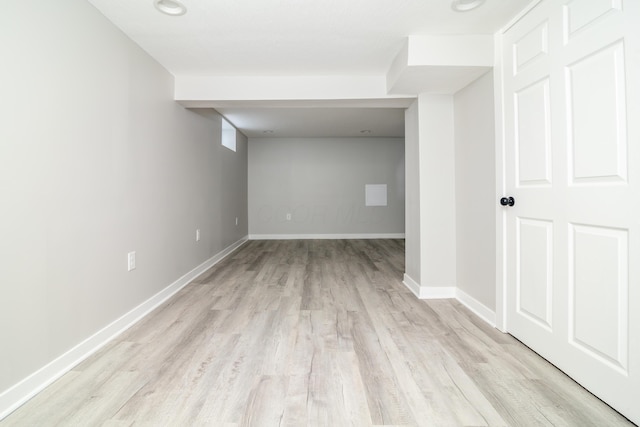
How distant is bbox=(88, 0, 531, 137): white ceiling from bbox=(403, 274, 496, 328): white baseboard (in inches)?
74.8

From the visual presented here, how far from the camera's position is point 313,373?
1648 mm

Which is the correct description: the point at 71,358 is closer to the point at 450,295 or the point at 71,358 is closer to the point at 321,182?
the point at 450,295

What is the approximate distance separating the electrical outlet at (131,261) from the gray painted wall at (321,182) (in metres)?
4.60

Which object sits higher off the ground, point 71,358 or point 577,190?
point 577,190

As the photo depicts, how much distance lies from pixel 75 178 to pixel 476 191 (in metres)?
2.57

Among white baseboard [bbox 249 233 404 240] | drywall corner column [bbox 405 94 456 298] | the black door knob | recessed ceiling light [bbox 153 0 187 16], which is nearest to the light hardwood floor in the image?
drywall corner column [bbox 405 94 456 298]

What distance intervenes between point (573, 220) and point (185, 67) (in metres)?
2.95

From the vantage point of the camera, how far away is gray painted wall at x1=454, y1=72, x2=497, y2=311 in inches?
91.0

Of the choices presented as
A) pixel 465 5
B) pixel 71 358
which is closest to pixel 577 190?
pixel 465 5

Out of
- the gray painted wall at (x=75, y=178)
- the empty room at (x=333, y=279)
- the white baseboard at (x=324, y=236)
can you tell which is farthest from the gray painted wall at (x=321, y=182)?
the gray painted wall at (x=75, y=178)

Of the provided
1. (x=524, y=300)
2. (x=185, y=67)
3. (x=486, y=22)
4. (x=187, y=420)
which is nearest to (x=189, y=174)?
(x=185, y=67)

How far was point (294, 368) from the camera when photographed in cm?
170

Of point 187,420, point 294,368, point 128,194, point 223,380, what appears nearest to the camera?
point 187,420

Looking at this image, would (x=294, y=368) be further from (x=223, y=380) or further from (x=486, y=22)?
(x=486, y=22)
